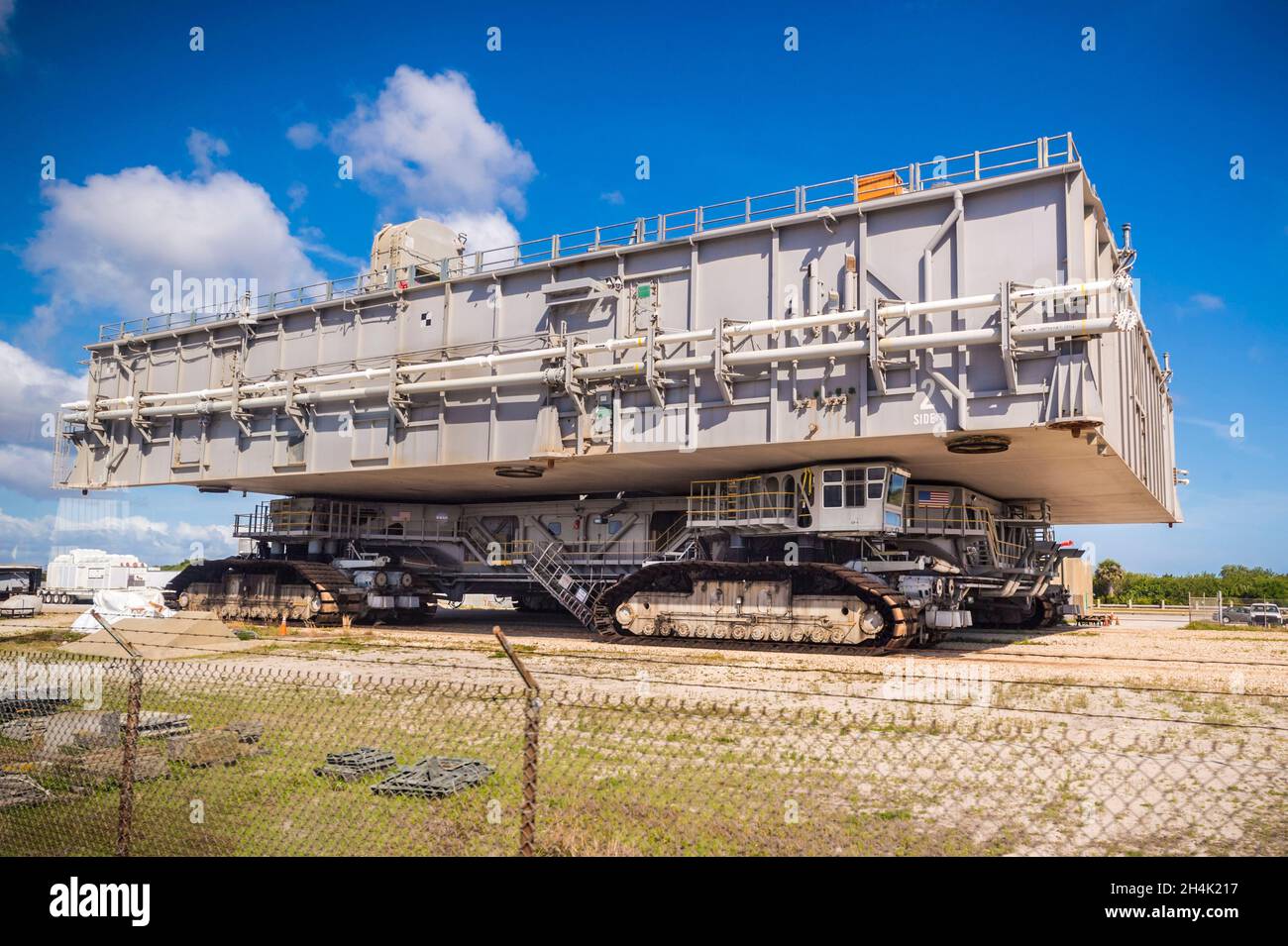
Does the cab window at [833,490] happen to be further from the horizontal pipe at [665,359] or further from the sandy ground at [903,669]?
the sandy ground at [903,669]

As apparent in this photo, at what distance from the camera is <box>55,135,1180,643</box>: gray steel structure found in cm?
1898

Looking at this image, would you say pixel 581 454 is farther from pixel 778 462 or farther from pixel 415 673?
pixel 415 673

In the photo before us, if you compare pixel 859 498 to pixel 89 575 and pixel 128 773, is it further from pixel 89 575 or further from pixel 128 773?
pixel 89 575

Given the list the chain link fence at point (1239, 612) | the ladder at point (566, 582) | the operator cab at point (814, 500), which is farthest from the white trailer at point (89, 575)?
the chain link fence at point (1239, 612)

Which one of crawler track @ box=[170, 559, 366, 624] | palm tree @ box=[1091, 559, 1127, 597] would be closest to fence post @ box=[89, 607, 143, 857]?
crawler track @ box=[170, 559, 366, 624]

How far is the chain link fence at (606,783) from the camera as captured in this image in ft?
22.5

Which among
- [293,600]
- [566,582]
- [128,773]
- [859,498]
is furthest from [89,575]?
[128,773]

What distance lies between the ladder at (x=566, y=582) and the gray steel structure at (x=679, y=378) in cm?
36

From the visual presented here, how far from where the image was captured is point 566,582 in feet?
96.6

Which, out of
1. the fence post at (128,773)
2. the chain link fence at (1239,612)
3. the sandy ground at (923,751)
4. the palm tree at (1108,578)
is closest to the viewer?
the fence post at (128,773)

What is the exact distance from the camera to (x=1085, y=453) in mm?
20922

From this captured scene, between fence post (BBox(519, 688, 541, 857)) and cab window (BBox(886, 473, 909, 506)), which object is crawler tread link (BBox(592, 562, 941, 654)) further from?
fence post (BBox(519, 688, 541, 857))
